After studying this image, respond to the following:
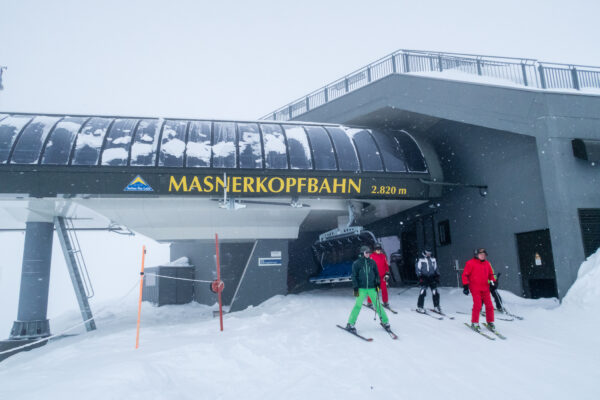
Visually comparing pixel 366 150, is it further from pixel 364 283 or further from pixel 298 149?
pixel 364 283

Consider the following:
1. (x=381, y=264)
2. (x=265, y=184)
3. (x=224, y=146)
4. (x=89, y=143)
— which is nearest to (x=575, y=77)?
(x=381, y=264)

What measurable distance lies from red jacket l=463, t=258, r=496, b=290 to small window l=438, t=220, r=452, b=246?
23.4ft

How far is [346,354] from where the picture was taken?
7129 millimetres

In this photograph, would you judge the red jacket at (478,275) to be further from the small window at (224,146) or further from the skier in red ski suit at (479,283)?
the small window at (224,146)

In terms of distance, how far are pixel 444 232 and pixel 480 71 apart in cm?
657

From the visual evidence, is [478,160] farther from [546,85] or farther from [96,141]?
[96,141]

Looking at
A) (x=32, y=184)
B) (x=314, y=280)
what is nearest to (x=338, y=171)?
(x=314, y=280)

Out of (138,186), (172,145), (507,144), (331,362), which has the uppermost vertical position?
(172,145)

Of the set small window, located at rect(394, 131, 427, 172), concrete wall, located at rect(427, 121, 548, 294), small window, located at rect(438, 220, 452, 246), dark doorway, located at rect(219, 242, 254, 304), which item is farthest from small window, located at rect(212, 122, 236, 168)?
small window, located at rect(438, 220, 452, 246)

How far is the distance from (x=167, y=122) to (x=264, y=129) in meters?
3.68

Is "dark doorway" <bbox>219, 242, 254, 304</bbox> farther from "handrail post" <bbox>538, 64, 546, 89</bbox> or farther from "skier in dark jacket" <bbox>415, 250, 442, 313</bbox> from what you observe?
"handrail post" <bbox>538, 64, 546, 89</bbox>

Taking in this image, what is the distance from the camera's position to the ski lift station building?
427 inches

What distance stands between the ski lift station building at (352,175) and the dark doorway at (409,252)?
2.19 ft

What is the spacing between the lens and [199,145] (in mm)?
13453
